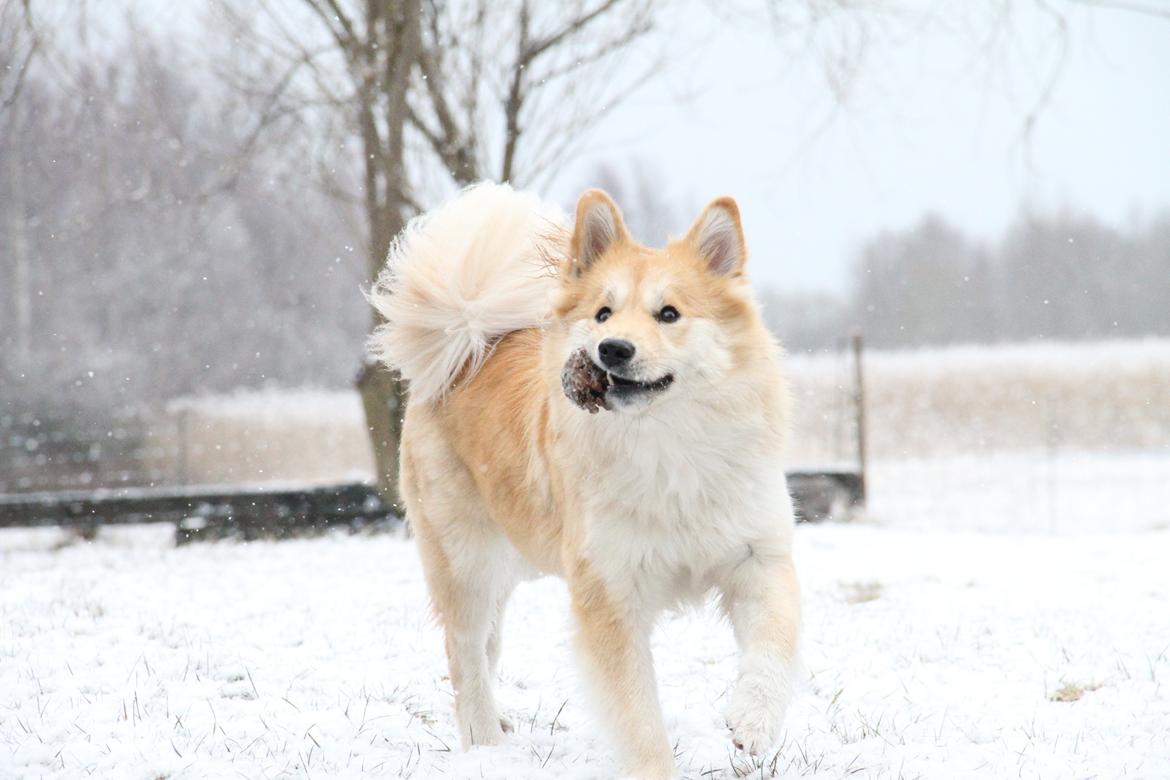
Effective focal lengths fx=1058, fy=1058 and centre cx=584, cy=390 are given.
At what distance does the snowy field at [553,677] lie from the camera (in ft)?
10.6

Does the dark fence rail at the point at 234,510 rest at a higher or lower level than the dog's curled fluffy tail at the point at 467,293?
lower

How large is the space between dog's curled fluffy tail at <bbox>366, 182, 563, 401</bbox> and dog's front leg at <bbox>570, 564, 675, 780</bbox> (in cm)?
130

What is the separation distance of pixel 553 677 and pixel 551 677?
3cm

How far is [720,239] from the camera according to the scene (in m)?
3.19

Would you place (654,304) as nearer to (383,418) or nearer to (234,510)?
(383,418)

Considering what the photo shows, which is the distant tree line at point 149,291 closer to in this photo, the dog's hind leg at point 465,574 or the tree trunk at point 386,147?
the tree trunk at point 386,147

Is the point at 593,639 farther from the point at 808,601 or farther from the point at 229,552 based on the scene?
the point at 229,552

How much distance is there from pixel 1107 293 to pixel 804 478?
3365cm

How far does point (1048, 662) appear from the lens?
4.31 meters

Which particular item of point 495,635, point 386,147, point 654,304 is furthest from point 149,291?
point 654,304

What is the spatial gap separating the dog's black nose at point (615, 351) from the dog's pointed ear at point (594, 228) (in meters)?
0.59

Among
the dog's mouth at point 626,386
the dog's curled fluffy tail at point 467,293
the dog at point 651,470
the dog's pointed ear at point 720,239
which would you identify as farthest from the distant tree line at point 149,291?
the dog's mouth at point 626,386

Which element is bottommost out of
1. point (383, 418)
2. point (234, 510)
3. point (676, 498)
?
point (234, 510)

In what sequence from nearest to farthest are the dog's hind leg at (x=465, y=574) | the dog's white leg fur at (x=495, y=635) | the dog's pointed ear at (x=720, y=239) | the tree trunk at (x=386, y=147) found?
the dog's pointed ear at (x=720, y=239) < the dog's hind leg at (x=465, y=574) < the dog's white leg fur at (x=495, y=635) < the tree trunk at (x=386, y=147)
